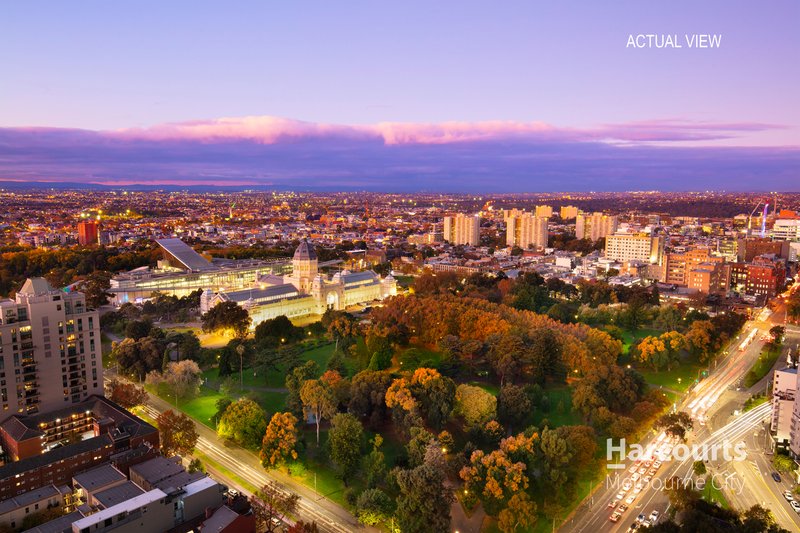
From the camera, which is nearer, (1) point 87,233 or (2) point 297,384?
(2) point 297,384

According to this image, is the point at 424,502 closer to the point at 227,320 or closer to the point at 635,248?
the point at 227,320

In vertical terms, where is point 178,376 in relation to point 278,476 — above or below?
above

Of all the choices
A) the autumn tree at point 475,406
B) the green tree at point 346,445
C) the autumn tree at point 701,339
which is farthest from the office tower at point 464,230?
the green tree at point 346,445

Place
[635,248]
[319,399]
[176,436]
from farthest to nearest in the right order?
[635,248], [319,399], [176,436]

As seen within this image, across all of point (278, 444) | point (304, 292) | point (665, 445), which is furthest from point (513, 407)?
point (304, 292)

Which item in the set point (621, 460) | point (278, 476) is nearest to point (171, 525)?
point (278, 476)

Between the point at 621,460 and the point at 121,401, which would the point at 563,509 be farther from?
the point at 121,401
